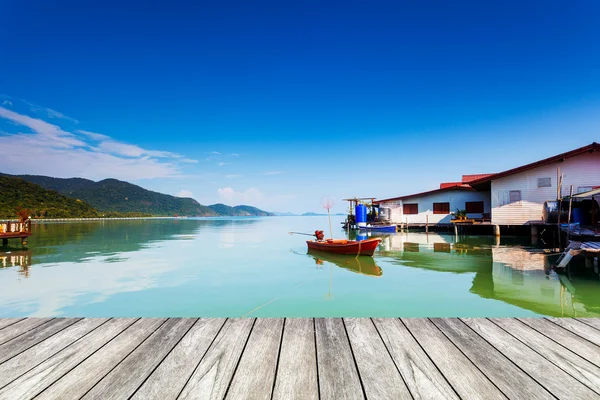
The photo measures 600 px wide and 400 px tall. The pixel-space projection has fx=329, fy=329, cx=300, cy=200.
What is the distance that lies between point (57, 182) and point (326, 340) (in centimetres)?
20158

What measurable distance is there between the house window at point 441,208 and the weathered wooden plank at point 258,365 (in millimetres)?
30813

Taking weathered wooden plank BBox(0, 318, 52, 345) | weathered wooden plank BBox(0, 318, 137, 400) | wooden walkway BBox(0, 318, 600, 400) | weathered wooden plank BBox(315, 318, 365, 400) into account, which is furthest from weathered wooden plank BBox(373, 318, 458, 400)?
weathered wooden plank BBox(0, 318, 52, 345)

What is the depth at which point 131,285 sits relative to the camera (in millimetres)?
10844

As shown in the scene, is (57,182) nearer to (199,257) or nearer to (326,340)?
(199,257)

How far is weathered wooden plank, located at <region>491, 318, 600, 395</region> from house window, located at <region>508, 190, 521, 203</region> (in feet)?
80.9

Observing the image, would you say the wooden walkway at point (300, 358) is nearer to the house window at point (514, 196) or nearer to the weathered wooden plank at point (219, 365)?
the weathered wooden plank at point (219, 365)

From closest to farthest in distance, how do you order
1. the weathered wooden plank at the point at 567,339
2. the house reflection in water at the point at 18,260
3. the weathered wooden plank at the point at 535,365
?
the weathered wooden plank at the point at 535,365 → the weathered wooden plank at the point at 567,339 → the house reflection in water at the point at 18,260

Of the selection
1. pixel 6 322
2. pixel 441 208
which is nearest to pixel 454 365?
pixel 6 322

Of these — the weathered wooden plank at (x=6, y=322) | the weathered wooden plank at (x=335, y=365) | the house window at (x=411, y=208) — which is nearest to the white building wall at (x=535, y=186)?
the house window at (x=411, y=208)

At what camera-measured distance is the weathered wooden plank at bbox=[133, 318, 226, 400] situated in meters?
1.99

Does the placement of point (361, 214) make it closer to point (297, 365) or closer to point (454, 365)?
point (454, 365)

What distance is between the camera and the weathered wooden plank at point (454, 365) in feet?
6.46

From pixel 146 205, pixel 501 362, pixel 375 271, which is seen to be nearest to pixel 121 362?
pixel 501 362

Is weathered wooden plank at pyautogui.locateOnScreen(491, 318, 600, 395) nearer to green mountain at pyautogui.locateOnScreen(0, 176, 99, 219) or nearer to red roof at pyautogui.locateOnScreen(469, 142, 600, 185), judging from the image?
red roof at pyautogui.locateOnScreen(469, 142, 600, 185)
